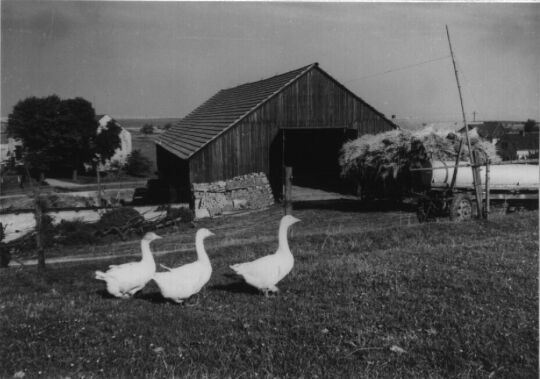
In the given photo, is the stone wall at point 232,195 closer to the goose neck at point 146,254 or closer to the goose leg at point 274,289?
the goose neck at point 146,254

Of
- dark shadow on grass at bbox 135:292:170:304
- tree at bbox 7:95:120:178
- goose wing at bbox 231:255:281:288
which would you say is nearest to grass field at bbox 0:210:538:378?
dark shadow on grass at bbox 135:292:170:304

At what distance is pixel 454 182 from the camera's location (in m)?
14.4

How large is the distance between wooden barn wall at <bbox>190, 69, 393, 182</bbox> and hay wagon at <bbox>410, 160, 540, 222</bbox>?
9.11 m

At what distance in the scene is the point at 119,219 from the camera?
18453 millimetres

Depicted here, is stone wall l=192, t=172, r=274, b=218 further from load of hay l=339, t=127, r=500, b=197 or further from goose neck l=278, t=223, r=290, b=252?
goose neck l=278, t=223, r=290, b=252

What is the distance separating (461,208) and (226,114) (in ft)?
47.4

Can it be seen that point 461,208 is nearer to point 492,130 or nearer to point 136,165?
point 136,165

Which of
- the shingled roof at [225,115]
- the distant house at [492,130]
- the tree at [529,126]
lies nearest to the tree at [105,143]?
the shingled roof at [225,115]

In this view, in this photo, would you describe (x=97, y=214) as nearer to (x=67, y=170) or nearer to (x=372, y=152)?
(x=372, y=152)

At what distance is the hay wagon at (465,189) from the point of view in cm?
1418

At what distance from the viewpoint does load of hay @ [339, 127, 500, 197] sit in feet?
49.0

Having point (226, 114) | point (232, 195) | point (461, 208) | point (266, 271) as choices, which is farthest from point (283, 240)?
point (226, 114)

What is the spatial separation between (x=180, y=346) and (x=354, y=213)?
13.9m

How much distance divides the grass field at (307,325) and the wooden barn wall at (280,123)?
13509 mm
